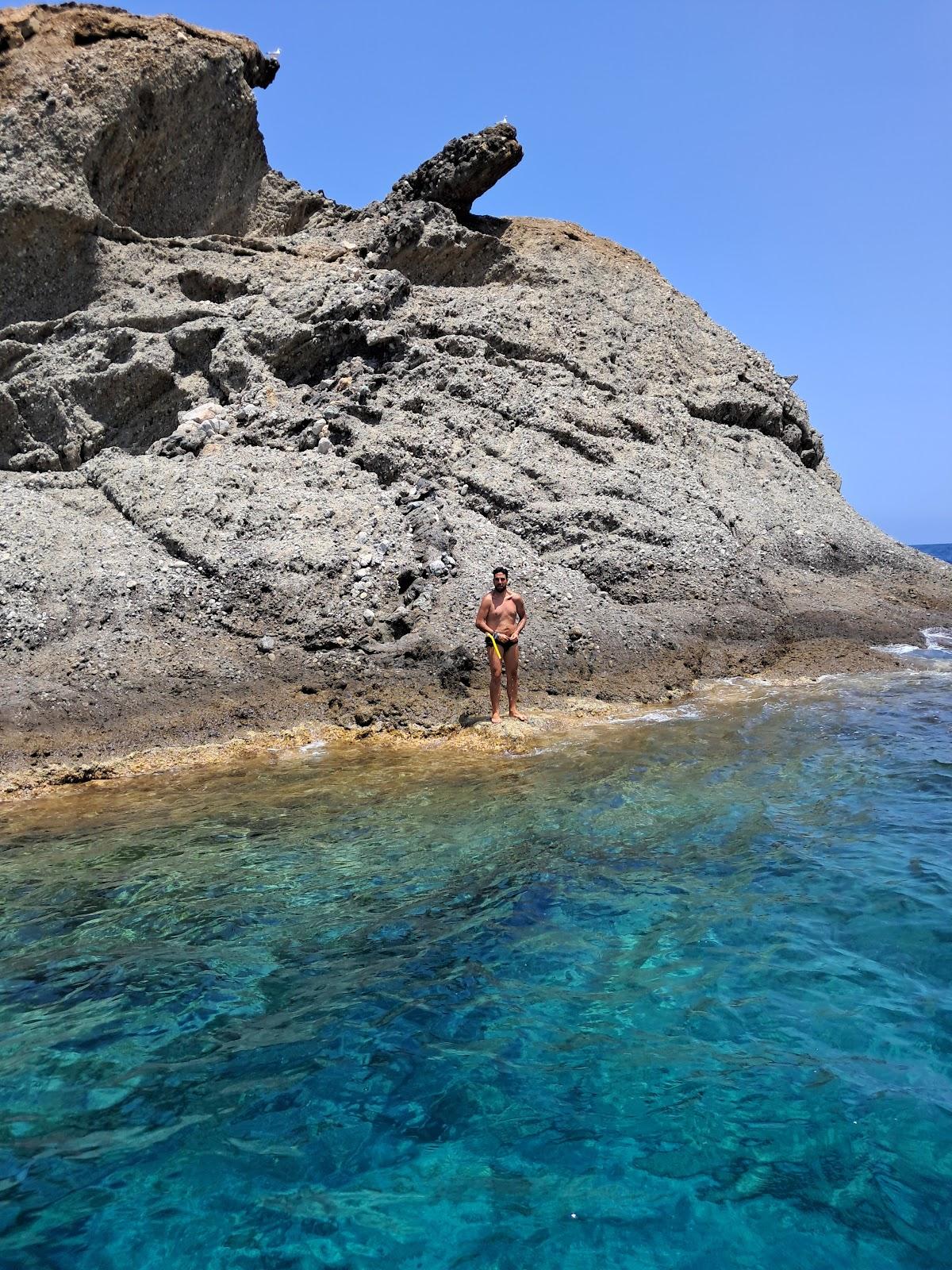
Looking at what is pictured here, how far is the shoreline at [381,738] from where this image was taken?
8.88m

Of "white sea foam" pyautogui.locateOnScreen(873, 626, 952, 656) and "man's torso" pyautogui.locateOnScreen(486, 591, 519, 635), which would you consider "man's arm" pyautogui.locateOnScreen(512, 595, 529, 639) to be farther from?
"white sea foam" pyautogui.locateOnScreen(873, 626, 952, 656)

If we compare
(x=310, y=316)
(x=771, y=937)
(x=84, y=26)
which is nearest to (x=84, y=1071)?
(x=771, y=937)

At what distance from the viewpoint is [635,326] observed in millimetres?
16875

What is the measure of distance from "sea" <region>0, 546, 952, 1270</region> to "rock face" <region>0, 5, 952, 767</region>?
3.26m

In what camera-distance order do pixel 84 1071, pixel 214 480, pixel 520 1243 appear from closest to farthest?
→ pixel 520 1243 < pixel 84 1071 < pixel 214 480

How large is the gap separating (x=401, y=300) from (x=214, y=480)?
528 cm

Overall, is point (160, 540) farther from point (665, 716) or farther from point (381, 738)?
point (665, 716)

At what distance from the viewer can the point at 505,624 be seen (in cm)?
1021

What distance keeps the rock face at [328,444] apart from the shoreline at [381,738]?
31 centimetres

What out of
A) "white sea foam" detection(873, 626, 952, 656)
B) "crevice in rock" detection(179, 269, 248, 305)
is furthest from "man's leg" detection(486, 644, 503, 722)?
"crevice in rock" detection(179, 269, 248, 305)

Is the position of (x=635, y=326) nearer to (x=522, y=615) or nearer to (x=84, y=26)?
(x=522, y=615)

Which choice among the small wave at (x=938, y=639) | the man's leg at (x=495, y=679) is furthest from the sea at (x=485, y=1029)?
the small wave at (x=938, y=639)

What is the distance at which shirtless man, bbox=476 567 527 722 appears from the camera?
33.1 ft

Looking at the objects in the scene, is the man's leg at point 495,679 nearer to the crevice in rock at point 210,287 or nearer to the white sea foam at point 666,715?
the white sea foam at point 666,715
